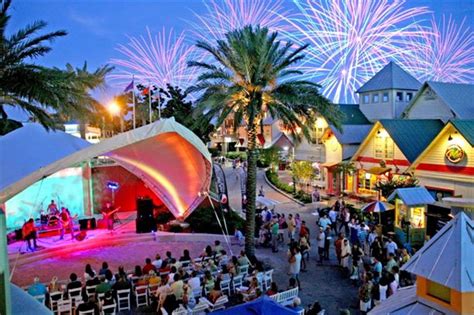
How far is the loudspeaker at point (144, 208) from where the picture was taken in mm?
21078

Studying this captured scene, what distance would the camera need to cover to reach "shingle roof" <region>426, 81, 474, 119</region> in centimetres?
2940

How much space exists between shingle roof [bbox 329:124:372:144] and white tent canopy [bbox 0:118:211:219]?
16.8 metres

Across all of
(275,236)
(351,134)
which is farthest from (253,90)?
(351,134)

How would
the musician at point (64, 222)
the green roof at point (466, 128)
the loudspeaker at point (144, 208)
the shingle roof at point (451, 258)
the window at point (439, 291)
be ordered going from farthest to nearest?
1. the green roof at point (466, 128)
2. the loudspeaker at point (144, 208)
3. the musician at point (64, 222)
4. the window at point (439, 291)
5. the shingle roof at point (451, 258)

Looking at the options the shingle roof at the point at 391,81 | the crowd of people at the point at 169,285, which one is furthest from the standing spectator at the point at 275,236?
the shingle roof at the point at 391,81

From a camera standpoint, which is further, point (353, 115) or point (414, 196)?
point (353, 115)

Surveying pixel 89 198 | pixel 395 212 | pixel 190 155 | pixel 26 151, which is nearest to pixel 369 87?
pixel 395 212

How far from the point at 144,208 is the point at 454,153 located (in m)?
18.9

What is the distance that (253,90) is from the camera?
56.6 ft

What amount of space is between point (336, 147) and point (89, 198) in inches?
843

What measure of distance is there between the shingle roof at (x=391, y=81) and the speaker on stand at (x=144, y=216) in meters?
26.6

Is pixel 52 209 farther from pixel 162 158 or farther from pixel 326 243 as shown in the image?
pixel 326 243

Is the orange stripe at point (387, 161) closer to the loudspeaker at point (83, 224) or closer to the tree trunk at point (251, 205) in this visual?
the tree trunk at point (251, 205)

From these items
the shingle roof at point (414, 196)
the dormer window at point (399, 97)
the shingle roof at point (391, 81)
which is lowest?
the shingle roof at point (414, 196)
